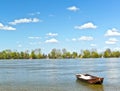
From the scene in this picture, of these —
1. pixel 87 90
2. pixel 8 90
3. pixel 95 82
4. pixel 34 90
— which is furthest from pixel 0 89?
pixel 95 82

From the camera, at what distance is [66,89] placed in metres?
38.5

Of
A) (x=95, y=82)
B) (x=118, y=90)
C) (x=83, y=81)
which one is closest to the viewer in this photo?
(x=118, y=90)

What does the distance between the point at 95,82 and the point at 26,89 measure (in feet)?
36.6

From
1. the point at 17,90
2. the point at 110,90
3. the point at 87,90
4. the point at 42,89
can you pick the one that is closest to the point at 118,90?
the point at 110,90

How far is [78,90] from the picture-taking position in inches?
1483

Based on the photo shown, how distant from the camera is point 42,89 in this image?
3881cm

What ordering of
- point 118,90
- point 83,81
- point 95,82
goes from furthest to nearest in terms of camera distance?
point 83,81, point 95,82, point 118,90

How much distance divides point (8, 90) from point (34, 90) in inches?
135

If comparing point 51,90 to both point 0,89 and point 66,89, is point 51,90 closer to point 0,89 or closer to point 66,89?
point 66,89

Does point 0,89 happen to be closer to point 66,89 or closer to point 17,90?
point 17,90

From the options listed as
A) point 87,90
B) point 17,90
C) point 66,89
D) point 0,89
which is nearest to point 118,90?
point 87,90

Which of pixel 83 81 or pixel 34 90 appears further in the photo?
pixel 83 81

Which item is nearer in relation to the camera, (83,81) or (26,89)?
(26,89)

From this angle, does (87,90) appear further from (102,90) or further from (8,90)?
(8,90)
